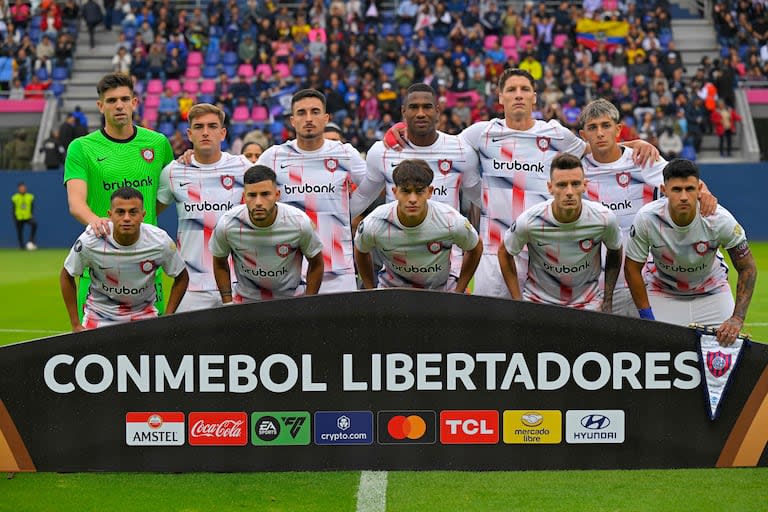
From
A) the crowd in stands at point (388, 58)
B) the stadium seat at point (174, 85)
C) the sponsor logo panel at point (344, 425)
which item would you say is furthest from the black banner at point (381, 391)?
the stadium seat at point (174, 85)

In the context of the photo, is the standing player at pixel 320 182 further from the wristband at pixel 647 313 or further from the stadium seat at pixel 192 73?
the stadium seat at pixel 192 73

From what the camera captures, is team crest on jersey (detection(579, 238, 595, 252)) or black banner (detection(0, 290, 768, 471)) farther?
team crest on jersey (detection(579, 238, 595, 252))

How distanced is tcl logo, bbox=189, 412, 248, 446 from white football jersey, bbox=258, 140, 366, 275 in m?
1.89

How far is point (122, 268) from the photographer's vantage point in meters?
6.83

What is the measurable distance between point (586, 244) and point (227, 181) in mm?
2382

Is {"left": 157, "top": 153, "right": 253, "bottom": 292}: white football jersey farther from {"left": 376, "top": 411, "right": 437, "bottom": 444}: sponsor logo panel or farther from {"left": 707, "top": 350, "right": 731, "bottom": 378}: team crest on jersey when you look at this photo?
{"left": 707, "top": 350, "right": 731, "bottom": 378}: team crest on jersey

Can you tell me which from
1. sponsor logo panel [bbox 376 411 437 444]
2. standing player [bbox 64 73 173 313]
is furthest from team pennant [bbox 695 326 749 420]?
standing player [bbox 64 73 173 313]

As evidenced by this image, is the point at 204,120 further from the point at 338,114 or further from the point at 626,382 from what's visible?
the point at 338,114

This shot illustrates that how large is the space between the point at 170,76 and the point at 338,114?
5.26 m

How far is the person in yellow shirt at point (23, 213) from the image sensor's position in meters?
25.0

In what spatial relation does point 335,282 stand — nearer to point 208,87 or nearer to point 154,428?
point 154,428

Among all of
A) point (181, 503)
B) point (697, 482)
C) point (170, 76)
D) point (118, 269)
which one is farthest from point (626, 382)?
point (170, 76)

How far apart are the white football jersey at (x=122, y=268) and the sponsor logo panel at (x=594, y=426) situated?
2544 mm

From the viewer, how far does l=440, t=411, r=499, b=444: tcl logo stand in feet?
19.1
